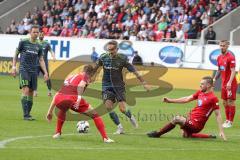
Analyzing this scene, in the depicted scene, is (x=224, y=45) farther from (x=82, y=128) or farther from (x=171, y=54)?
(x=171, y=54)

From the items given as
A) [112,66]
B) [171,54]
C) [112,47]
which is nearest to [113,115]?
[112,66]

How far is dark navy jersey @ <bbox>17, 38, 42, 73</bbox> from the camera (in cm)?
1844

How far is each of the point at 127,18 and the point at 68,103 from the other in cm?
2404

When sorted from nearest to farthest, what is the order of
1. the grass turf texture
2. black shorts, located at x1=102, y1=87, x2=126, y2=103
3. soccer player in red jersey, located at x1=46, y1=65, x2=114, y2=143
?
the grass turf texture, soccer player in red jersey, located at x1=46, y1=65, x2=114, y2=143, black shorts, located at x1=102, y1=87, x2=126, y2=103

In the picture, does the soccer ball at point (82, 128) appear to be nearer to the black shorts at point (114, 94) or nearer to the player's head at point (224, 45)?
the black shorts at point (114, 94)

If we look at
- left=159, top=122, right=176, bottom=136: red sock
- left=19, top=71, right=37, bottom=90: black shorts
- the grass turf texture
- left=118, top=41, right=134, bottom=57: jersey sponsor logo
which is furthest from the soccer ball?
left=118, top=41, right=134, bottom=57: jersey sponsor logo

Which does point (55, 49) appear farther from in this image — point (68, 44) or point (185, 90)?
point (185, 90)

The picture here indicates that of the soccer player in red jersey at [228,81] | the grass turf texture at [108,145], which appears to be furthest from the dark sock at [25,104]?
the soccer player in red jersey at [228,81]

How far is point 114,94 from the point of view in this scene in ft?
53.2

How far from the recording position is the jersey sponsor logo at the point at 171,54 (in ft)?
111

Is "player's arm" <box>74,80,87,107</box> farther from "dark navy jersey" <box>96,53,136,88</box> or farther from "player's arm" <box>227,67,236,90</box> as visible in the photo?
"player's arm" <box>227,67,236,90</box>

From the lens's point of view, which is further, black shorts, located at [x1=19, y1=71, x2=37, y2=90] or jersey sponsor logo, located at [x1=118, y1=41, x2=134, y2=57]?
jersey sponsor logo, located at [x1=118, y1=41, x2=134, y2=57]

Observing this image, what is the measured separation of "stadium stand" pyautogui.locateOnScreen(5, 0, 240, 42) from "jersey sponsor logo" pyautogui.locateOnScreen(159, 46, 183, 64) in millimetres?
887

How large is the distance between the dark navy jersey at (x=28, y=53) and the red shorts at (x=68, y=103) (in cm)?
415
